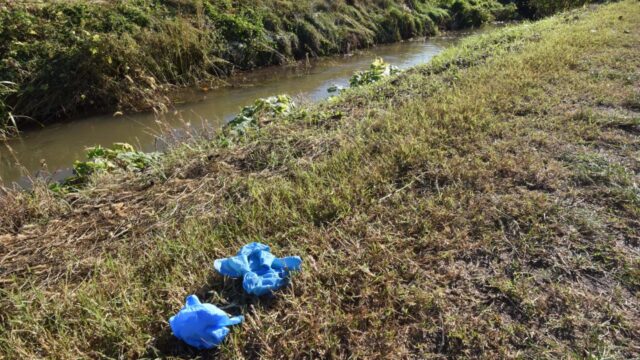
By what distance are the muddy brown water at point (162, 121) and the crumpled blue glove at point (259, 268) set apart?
2394 millimetres

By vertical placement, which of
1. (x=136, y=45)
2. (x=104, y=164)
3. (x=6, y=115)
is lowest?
(x=104, y=164)

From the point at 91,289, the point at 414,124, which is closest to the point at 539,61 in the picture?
the point at 414,124

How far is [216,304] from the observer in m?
2.02

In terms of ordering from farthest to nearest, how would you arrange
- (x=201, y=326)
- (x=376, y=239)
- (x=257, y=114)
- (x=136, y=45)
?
(x=136, y=45) < (x=257, y=114) < (x=376, y=239) < (x=201, y=326)

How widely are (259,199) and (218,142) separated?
1.60 meters

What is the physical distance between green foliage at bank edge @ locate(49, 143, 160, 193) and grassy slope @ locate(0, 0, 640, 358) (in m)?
0.44

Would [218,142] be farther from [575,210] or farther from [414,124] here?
[575,210]

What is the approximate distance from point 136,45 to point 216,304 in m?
6.48

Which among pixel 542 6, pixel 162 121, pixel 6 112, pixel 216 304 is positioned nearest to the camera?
pixel 216 304

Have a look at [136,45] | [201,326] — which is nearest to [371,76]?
[136,45]

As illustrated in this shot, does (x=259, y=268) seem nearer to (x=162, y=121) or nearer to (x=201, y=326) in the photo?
(x=201, y=326)

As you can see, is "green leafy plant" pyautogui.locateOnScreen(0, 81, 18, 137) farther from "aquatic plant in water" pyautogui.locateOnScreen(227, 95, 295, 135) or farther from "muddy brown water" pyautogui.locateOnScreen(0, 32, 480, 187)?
"aquatic plant in water" pyautogui.locateOnScreen(227, 95, 295, 135)

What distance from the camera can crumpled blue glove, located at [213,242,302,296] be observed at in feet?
6.61

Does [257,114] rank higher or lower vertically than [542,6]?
lower
